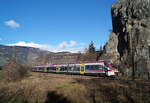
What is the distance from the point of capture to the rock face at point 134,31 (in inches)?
1543

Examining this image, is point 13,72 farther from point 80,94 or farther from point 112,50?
point 112,50

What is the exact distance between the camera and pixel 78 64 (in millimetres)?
32531

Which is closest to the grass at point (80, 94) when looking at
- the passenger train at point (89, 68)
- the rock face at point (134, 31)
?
the passenger train at point (89, 68)

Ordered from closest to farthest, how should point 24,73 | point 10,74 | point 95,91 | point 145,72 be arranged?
1. point 95,91
2. point 10,74
3. point 24,73
4. point 145,72

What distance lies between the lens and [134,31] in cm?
4559

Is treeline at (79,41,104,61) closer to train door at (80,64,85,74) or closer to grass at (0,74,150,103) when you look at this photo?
train door at (80,64,85,74)

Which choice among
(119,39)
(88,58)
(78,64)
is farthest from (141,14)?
(88,58)

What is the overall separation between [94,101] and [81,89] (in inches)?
113

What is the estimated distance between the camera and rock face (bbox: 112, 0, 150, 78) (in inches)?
1543

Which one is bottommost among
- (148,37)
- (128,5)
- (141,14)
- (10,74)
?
(10,74)

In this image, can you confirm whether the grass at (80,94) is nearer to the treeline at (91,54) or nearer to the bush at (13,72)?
the bush at (13,72)

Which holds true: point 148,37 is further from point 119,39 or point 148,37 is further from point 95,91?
point 95,91

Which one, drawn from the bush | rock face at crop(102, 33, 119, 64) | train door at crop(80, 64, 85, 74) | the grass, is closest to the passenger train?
train door at crop(80, 64, 85, 74)

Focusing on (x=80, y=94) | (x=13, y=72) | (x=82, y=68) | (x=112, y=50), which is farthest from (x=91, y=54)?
(x=80, y=94)
